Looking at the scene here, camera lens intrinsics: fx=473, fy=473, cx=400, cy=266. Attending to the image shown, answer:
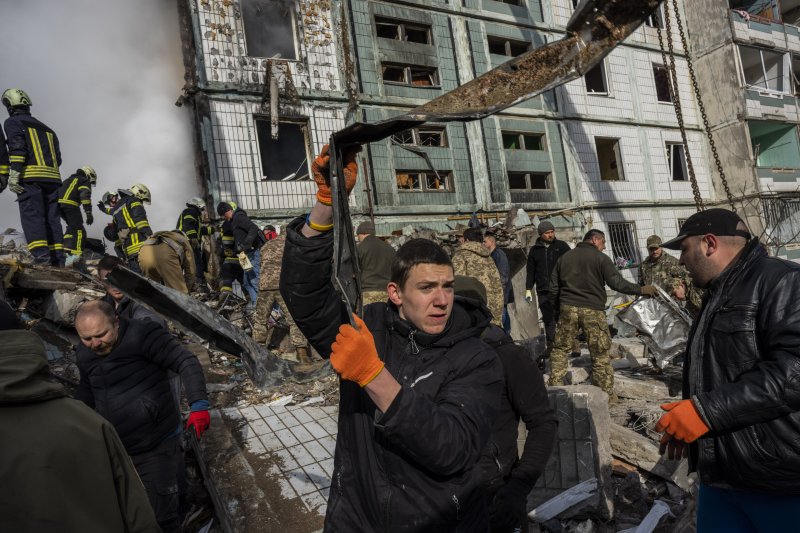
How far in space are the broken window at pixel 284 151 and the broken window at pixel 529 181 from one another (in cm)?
691

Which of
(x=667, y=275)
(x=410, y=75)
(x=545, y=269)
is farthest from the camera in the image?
(x=410, y=75)

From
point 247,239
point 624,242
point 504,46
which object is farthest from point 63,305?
point 624,242

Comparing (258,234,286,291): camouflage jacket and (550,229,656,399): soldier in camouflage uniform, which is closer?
(550,229,656,399): soldier in camouflage uniform

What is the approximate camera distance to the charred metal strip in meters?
1.95

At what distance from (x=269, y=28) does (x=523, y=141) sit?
28.3ft

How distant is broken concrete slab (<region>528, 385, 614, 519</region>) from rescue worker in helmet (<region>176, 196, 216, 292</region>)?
755 cm

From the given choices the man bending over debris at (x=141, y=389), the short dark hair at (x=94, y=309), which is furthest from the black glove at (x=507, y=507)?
the short dark hair at (x=94, y=309)

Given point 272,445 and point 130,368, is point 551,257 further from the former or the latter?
point 130,368

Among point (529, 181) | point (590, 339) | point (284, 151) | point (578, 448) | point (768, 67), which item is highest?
point (768, 67)

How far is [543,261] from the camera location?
8758 millimetres

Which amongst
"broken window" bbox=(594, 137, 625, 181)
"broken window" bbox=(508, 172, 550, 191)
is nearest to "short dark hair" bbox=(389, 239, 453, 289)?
"broken window" bbox=(508, 172, 550, 191)

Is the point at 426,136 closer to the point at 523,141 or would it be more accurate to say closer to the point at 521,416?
the point at 523,141

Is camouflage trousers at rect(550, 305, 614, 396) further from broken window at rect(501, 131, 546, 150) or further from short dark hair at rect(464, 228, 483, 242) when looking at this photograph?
broken window at rect(501, 131, 546, 150)

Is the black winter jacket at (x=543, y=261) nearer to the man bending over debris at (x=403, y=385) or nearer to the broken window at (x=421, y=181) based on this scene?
the broken window at (x=421, y=181)
